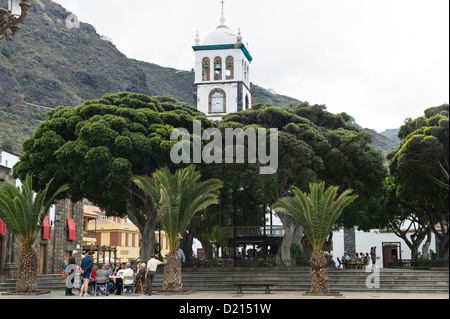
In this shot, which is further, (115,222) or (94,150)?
→ (115,222)

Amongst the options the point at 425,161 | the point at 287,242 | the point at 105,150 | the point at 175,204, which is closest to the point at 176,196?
the point at 175,204

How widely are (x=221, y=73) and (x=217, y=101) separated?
321 cm

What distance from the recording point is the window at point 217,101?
190 ft

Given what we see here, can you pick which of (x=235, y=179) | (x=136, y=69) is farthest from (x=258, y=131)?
(x=136, y=69)

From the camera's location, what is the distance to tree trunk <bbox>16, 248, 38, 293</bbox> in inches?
742

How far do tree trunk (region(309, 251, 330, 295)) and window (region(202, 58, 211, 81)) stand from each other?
4180cm

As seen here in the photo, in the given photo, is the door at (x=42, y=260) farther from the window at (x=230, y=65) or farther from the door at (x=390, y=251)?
the window at (x=230, y=65)

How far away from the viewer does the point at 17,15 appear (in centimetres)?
1170

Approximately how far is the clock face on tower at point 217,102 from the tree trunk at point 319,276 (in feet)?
132

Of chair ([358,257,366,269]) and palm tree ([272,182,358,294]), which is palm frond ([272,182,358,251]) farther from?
chair ([358,257,366,269])

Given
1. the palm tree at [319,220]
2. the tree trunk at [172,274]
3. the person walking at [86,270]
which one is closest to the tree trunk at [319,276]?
the palm tree at [319,220]

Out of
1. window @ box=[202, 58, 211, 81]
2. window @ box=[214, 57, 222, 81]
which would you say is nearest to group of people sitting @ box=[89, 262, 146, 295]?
window @ box=[202, 58, 211, 81]
